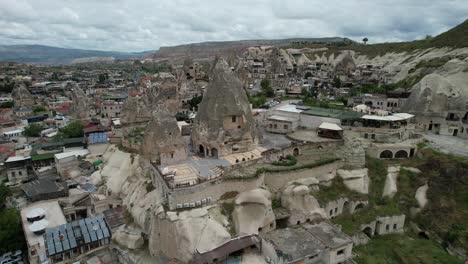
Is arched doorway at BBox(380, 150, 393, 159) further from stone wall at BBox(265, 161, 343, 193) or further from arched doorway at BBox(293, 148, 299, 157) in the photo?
arched doorway at BBox(293, 148, 299, 157)

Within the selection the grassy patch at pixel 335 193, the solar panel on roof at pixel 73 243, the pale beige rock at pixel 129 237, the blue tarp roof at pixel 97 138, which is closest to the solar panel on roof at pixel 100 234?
the pale beige rock at pixel 129 237

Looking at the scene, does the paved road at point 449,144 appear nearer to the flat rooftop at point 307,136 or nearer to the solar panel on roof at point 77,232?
the flat rooftop at point 307,136

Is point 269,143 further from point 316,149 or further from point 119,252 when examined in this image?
point 119,252

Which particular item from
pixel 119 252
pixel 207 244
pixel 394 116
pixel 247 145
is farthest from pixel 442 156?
pixel 119 252

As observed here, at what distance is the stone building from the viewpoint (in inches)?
1358

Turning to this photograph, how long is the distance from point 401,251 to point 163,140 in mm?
25680

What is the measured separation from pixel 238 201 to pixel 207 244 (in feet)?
16.6

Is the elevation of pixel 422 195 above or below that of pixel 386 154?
below

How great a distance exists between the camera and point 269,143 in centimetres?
3841

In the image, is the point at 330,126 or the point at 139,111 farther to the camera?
the point at 139,111

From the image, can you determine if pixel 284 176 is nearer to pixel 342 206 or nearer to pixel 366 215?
pixel 342 206

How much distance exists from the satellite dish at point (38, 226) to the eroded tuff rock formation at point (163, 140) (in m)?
12.5

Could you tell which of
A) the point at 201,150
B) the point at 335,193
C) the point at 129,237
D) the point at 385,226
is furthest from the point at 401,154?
the point at 129,237

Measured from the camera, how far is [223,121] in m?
34.8
